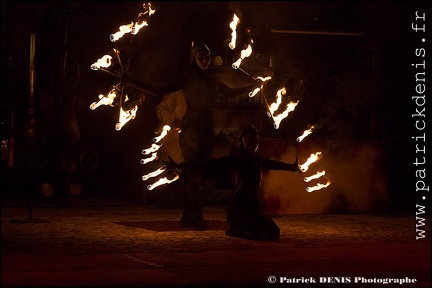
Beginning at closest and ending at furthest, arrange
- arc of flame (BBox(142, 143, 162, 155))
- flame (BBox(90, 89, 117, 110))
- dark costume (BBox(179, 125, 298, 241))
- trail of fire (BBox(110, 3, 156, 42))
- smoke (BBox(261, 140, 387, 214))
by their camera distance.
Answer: flame (BBox(90, 89, 117, 110)), arc of flame (BBox(142, 143, 162, 155)), trail of fire (BBox(110, 3, 156, 42)), dark costume (BBox(179, 125, 298, 241)), smoke (BBox(261, 140, 387, 214))

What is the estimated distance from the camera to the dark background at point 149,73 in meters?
15.9

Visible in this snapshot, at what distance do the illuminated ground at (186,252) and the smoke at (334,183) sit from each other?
570mm

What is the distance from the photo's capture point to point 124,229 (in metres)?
11.7

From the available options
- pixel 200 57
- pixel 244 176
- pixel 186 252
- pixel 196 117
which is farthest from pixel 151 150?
pixel 186 252

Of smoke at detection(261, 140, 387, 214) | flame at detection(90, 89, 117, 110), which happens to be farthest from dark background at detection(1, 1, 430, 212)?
flame at detection(90, 89, 117, 110)

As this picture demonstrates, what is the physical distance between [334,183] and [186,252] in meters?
5.67

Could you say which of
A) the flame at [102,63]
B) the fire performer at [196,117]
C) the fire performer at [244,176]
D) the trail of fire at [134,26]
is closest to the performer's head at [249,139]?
the fire performer at [244,176]

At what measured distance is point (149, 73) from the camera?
15820 mm

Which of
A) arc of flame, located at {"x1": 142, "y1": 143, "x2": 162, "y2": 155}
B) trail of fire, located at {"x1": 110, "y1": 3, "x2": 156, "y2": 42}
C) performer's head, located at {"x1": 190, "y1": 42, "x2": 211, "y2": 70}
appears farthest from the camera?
Answer: performer's head, located at {"x1": 190, "y1": 42, "x2": 211, "y2": 70}

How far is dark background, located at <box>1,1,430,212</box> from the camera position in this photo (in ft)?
52.0

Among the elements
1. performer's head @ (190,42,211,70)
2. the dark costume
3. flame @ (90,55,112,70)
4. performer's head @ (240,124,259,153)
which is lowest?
the dark costume

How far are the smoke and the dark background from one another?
1.34 feet

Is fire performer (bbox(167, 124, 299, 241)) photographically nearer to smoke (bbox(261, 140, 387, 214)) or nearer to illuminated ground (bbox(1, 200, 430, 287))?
illuminated ground (bbox(1, 200, 430, 287))

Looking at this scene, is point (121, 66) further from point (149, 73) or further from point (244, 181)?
point (149, 73)
